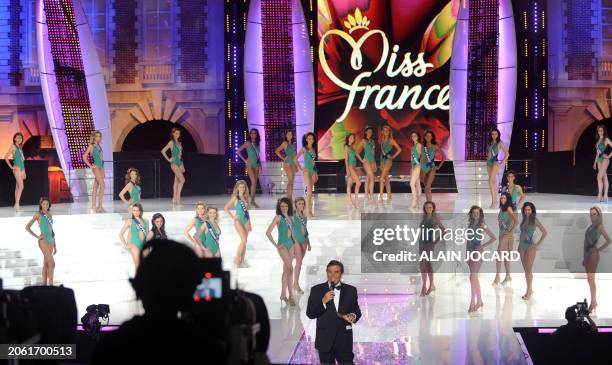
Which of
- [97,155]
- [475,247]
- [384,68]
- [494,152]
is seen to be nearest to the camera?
[475,247]

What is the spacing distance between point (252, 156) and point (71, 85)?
13.8ft

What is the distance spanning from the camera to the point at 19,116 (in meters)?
20.0

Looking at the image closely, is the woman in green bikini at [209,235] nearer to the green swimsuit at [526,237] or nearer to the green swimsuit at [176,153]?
the green swimsuit at [176,153]

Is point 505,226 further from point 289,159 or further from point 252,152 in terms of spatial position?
point 252,152

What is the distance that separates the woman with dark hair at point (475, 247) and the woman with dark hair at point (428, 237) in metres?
0.43

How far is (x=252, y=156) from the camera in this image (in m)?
14.0

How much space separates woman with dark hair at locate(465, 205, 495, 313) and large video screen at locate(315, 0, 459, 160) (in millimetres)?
8448

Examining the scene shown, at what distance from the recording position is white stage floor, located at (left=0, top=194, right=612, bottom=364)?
8.52 m

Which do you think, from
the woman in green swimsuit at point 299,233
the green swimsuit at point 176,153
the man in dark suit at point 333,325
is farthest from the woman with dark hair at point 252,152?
the man in dark suit at point 333,325

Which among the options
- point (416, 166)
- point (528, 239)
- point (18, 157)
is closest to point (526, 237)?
point (528, 239)

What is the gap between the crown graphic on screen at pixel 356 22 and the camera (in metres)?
19.2

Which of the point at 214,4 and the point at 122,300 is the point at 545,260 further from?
the point at 214,4

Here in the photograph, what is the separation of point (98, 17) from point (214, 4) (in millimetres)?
2892

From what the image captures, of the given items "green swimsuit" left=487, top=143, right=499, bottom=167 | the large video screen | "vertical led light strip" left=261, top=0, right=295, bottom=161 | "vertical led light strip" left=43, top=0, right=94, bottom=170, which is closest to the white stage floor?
"green swimsuit" left=487, top=143, right=499, bottom=167
